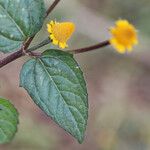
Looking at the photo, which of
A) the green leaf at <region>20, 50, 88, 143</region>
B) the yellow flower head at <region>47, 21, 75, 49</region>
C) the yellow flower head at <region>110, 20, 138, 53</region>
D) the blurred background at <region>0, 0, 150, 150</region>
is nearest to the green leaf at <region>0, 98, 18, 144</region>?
the green leaf at <region>20, 50, 88, 143</region>

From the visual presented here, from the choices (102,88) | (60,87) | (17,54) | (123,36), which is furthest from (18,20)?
(102,88)

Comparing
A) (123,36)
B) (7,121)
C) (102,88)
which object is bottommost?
(102,88)

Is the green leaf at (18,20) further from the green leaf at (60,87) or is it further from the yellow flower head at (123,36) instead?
the yellow flower head at (123,36)

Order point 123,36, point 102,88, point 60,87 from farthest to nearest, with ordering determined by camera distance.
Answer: point 102,88, point 60,87, point 123,36

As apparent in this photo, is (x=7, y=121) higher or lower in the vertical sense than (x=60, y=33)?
lower

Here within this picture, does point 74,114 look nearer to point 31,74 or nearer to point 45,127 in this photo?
point 31,74

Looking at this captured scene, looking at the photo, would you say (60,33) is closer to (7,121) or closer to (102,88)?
(7,121)

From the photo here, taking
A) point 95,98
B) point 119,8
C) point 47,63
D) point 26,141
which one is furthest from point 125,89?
point 47,63

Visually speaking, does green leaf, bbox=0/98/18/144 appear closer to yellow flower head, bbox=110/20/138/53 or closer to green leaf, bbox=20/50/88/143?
green leaf, bbox=20/50/88/143
